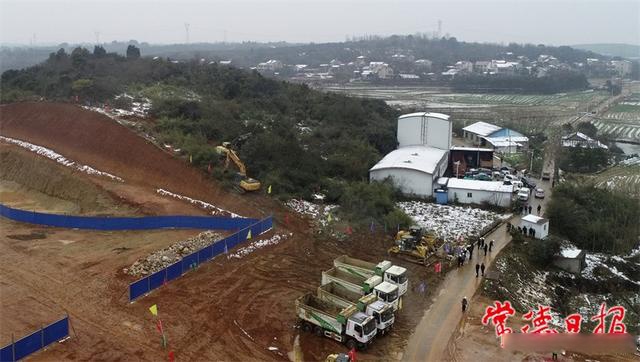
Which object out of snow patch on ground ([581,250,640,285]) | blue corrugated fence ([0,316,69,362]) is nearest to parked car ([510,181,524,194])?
snow patch on ground ([581,250,640,285])

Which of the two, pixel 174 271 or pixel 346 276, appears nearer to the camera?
pixel 346 276

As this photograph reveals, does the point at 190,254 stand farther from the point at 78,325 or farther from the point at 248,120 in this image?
the point at 248,120

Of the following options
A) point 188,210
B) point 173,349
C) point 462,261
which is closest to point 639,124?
point 462,261

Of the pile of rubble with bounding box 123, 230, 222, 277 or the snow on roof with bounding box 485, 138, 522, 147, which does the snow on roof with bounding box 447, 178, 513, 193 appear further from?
the snow on roof with bounding box 485, 138, 522, 147

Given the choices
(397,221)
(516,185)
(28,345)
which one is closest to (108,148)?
(397,221)

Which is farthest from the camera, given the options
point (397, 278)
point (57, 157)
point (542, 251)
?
point (57, 157)

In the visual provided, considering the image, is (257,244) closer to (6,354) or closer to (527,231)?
(6,354)
